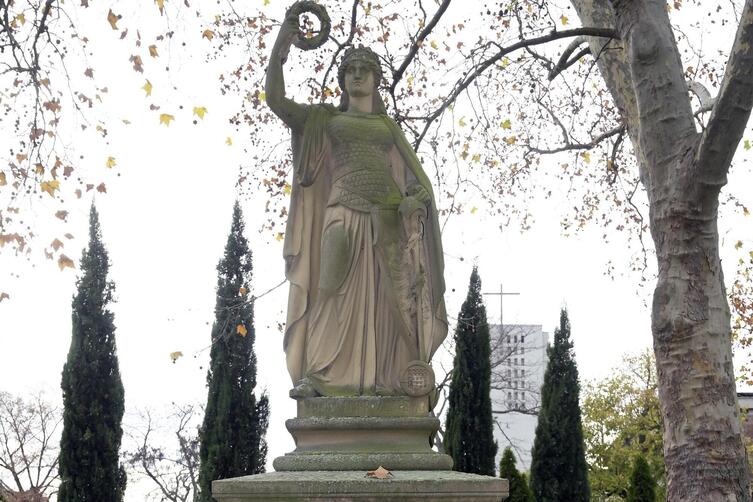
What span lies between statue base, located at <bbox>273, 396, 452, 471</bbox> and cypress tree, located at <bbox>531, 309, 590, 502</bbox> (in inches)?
615

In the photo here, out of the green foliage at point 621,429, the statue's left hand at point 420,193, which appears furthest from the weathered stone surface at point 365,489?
the green foliage at point 621,429

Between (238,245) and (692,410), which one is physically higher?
(238,245)

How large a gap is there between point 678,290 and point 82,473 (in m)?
13.9

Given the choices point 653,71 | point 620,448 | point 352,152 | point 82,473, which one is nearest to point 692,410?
point 653,71

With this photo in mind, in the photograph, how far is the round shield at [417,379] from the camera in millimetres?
5734

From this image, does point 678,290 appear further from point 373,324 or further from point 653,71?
point 373,324

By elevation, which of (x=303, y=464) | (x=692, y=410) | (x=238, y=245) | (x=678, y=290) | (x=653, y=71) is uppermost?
(x=238, y=245)

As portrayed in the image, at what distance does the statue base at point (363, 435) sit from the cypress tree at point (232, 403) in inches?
516

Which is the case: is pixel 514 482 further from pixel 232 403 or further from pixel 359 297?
pixel 359 297

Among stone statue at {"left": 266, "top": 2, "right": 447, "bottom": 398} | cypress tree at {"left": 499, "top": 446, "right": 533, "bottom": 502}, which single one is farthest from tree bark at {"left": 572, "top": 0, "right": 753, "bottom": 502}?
cypress tree at {"left": 499, "top": 446, "right": 533, "bottom": 502}

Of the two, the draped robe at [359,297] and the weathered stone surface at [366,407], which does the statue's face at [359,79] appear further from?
the weathered stone surface at [366,407]

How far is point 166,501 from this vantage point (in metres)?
28.5

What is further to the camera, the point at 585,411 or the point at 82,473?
the point at 585,411

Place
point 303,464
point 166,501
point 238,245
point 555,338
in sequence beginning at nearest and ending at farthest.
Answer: point 303,464, point 238,245, point 555,338, point 166,501
